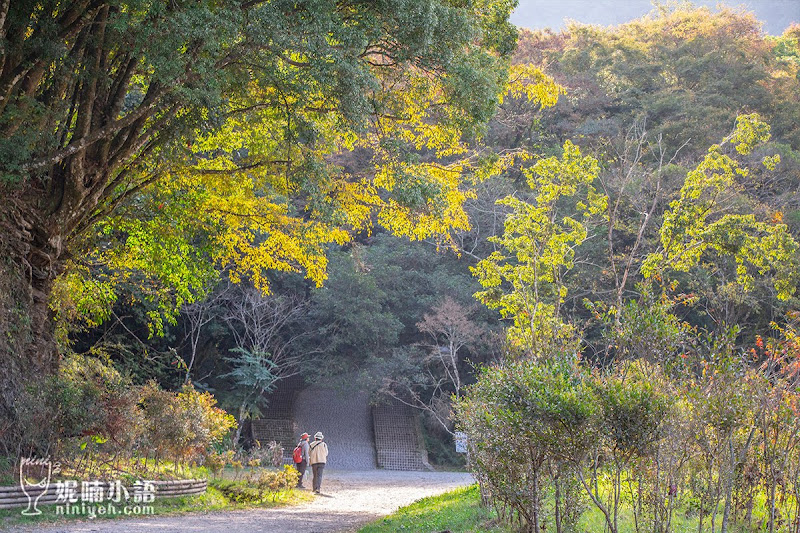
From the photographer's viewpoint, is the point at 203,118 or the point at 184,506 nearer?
the point at 203,118

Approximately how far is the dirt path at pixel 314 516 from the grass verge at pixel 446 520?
585 millimetres

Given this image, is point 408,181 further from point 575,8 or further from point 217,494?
point 575,8

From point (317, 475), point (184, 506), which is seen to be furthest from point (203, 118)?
point (317, 475)

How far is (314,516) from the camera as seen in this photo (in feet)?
33.7

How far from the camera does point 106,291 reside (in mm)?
12852

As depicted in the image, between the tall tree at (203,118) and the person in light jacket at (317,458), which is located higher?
the tall tree at (203,118)

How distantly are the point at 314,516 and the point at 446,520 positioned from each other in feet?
8.23

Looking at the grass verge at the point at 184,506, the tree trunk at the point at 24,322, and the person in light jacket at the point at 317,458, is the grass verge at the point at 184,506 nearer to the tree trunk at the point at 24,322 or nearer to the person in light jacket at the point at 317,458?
the person in light jacket at the point at 317,458

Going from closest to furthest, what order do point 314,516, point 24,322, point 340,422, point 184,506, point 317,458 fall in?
point 24,322 → point 184,506 → point 314,516 → point 317,458 → point 340,422

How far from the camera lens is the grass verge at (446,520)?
788 cm

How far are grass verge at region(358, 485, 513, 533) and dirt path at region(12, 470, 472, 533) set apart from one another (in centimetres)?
58

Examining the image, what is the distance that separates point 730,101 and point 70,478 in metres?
24.0

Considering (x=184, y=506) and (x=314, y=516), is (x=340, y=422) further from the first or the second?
(x=184, y=506)

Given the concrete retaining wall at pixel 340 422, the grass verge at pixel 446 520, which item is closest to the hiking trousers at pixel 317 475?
the grass verge at pixel 446 520
